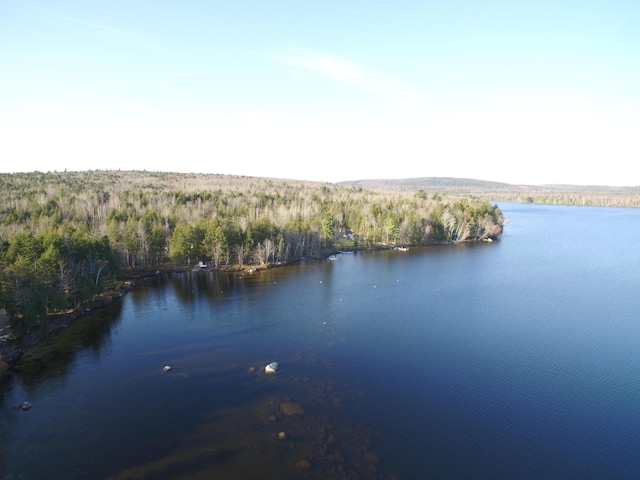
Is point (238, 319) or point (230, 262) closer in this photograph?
point (238, 319)

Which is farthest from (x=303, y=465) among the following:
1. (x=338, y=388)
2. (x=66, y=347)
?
(x=66, y=347)

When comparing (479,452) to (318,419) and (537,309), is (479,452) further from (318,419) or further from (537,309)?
(537,309)

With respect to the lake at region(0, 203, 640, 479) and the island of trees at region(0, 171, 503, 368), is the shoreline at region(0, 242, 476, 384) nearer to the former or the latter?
the island of trees at region(0, 171, 503, 368)

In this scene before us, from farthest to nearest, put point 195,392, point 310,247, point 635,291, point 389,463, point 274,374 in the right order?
point 310,247
point 635,291
point 274,374
point 195,392
point 389,463

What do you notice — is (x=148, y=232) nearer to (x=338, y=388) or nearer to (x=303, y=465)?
(x=338, y=388)

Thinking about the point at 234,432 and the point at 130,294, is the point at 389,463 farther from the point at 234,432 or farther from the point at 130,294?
the point at 130,294

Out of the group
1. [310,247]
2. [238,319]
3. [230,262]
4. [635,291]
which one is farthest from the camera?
[310,247]

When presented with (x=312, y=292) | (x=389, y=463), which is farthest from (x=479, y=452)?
(x=312, y=292)
